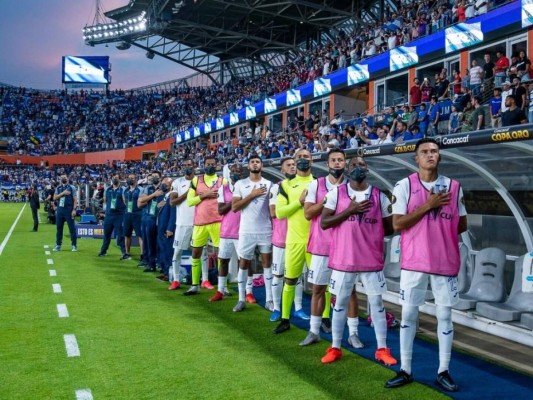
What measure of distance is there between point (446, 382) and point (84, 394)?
10.6ft

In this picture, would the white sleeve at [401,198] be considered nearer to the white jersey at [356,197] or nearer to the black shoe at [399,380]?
the white jersey at [356,197]

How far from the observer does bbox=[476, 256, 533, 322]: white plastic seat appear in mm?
7699

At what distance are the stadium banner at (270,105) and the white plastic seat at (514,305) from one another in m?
31.3

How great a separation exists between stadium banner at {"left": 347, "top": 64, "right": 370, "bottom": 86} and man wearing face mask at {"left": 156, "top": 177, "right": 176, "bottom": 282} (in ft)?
54.6

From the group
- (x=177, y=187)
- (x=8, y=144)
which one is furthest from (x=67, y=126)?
(x=177, y=187)

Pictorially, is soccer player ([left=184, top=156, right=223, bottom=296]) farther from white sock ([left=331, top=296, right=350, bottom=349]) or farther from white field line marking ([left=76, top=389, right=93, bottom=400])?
white field line marking ([left=76, top=389, right=93, bottom=400])

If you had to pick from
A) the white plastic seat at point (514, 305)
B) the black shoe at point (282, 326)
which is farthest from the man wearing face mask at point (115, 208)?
the white plastic seat at point (514, 305)

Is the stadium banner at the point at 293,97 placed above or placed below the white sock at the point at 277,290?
above

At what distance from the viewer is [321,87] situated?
3216 cm

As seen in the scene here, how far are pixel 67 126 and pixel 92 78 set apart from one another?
8557mm

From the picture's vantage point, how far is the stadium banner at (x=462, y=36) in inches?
797

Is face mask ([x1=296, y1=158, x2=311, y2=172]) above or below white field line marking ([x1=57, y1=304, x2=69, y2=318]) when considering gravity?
above

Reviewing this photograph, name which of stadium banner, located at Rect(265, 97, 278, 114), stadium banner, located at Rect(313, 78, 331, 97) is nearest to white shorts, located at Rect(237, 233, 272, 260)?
stadium banner, located at Rect(313, 78, 331, 97)

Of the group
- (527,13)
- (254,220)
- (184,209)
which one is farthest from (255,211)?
(527,13)
